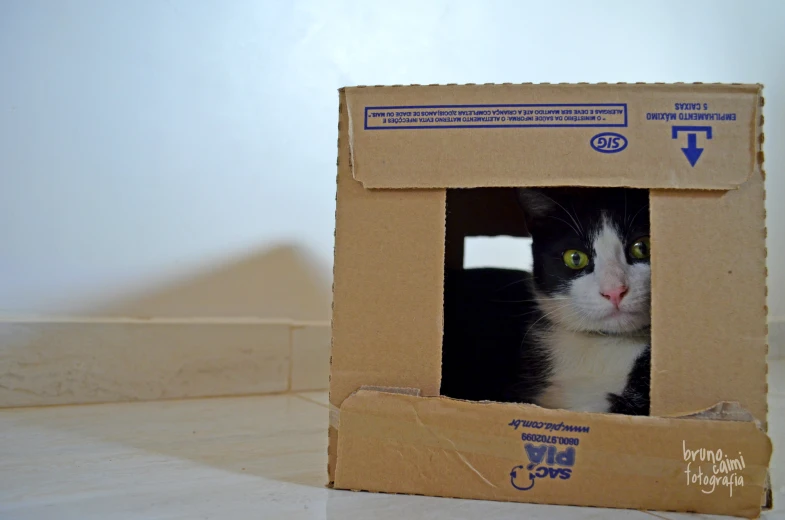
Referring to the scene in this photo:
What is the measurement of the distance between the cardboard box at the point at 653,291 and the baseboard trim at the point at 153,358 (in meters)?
0.73

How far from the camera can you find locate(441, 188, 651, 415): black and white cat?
0.84m

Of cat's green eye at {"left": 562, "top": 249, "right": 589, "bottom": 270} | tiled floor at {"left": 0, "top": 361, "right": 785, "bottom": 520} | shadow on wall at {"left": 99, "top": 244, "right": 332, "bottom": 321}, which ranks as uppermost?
cat's green eye at {"left": 562, "top": 249, "right": 589, "bottom": 270}

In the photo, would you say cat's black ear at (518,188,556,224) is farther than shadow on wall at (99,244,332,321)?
No

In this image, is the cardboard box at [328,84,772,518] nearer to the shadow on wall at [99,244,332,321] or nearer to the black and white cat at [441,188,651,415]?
the black and white cat at [441,188,651,415]

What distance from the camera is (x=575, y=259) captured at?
3.06ft

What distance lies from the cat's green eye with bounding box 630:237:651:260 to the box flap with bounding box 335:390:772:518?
30 centimetres

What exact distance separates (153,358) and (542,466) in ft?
3.04

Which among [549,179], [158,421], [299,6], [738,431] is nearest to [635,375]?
[738,431]

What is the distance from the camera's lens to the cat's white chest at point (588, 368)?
0.82m

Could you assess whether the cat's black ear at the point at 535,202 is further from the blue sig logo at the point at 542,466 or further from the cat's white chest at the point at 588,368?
the blue sig logo at the point at 542,466

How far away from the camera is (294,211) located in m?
1.44

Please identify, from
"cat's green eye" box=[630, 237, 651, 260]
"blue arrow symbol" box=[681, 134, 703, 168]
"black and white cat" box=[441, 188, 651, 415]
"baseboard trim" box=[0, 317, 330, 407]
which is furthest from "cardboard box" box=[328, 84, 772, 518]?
"baseboard trim" box=[0, 317, 330, 407]

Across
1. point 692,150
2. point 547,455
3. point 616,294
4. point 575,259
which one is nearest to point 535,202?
point 575,259

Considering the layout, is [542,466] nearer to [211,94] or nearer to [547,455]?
[547,455]
